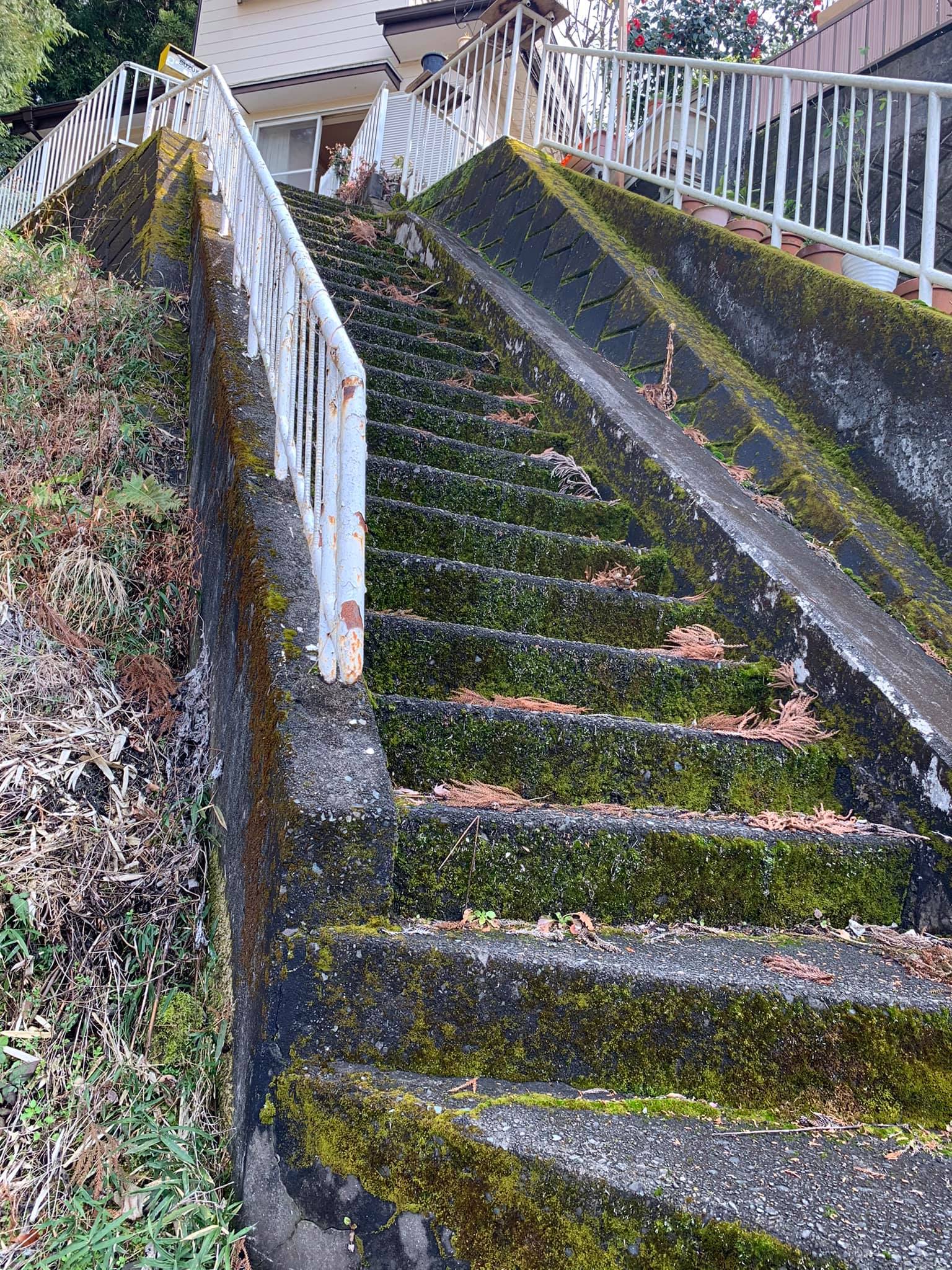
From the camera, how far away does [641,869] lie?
1962 millimetres

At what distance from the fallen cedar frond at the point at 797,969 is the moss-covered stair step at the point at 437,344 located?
3407 millimetres

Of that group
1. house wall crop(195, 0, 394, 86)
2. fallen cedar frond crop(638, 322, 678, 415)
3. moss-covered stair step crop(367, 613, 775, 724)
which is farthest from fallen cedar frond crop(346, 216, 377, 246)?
house wall crop(195, 0, 394, 86)

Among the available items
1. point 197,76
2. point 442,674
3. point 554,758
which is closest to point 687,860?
point 554,758

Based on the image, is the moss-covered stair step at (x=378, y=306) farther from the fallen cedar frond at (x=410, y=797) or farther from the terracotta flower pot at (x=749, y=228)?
the fallen cedar frond at (x=410, y=797)

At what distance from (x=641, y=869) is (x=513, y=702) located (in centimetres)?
60

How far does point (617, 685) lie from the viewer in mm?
2557

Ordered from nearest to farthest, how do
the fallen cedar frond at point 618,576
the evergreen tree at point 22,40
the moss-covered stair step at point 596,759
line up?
the moss-covered stair step at point 596,759 < the fallen cedar frond at point 618,576 < the evergreen tree at point 22,40

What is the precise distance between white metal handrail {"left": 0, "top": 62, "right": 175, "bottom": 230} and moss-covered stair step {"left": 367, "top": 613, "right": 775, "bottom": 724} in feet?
21.8

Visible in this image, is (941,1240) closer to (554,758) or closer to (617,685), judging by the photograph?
(554,758)

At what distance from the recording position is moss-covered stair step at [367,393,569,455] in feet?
12.2

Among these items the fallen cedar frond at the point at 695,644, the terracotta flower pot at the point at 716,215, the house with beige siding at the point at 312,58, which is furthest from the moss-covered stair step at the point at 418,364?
the house with beige siding at the point at 312,58

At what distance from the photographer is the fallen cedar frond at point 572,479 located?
3699mm

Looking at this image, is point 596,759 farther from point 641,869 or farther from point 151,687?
point 151,687

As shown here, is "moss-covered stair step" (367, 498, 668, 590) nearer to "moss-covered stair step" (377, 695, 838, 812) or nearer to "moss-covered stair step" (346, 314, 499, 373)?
"moss-covered stair step" (377, 695, 838, 812)
